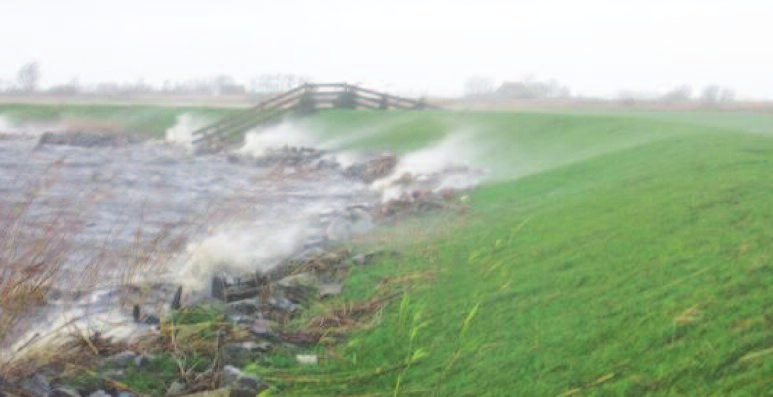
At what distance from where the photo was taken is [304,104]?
118 ft

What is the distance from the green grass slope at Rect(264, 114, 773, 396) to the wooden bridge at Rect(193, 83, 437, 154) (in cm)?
2390

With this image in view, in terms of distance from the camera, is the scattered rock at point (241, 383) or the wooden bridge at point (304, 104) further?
the wooden bridge at point (304, 104)

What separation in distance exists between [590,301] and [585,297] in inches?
5.0

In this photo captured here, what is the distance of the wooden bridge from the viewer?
111 ft

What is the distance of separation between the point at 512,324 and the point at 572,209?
4.35 meters

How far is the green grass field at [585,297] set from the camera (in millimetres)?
5371

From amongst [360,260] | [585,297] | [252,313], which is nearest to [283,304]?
[252,313]

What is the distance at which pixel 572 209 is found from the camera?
10.4 meters

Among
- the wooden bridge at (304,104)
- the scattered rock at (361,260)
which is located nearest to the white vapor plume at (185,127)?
the wooden bridge at (304,104)

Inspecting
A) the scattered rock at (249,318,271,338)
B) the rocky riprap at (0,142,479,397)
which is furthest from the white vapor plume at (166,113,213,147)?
the scattered rock at (249,318,271,338)

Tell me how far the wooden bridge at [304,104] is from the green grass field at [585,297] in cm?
2311

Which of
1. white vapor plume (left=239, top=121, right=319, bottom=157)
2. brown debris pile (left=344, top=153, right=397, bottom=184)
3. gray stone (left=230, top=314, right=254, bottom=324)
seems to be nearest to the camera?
gray stone (left=230, top=314, right=254, bottom=324)

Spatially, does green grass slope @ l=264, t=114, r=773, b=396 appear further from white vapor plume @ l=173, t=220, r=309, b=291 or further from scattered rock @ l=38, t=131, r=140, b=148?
scattered rock @ l=38, t=131, r=140, b=148

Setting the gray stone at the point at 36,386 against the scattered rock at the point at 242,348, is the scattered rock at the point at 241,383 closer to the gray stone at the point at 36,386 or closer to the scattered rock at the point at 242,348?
the scattered rock at the point at 242,348
